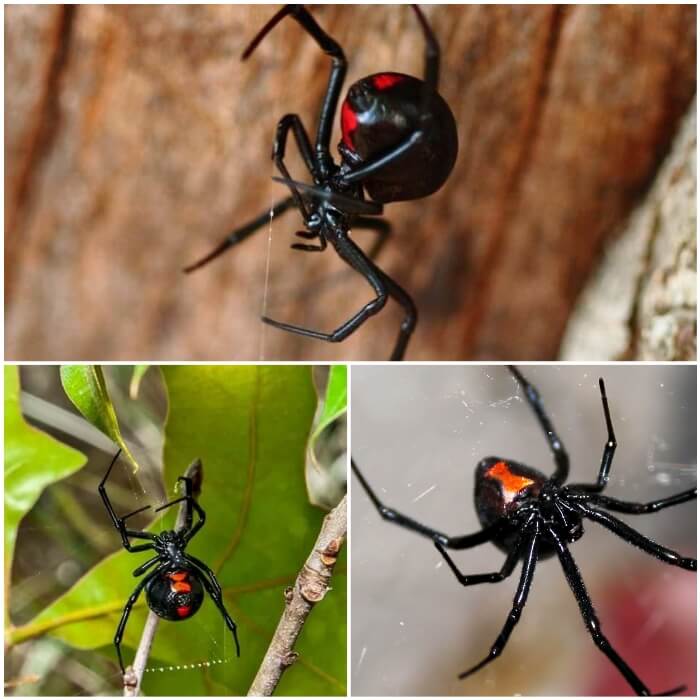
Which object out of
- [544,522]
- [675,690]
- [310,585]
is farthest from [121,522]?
[675,690]

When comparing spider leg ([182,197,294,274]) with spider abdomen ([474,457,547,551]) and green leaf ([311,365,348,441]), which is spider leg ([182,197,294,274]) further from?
spider abdomen ([474,457,547,551])

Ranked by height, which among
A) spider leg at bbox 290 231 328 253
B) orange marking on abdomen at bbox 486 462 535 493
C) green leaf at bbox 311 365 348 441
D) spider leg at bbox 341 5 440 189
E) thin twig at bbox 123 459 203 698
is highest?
spider leg at bbox 341 5 440 189

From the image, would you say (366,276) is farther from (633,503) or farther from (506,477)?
(633,503)

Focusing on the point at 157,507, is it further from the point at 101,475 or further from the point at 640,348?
the point at 640,348

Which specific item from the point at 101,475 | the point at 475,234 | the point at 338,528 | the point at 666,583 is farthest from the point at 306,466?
the point at 666,583

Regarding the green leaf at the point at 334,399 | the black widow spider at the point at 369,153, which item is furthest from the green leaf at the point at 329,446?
the black widow spider at the point at 369,153

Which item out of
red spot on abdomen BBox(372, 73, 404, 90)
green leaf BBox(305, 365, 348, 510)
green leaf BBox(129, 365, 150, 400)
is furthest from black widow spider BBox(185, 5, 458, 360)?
green leaf BBox(129, 365, 150, 400)

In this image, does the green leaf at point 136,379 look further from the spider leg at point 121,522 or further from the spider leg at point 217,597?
the spider leg at point 217,597
